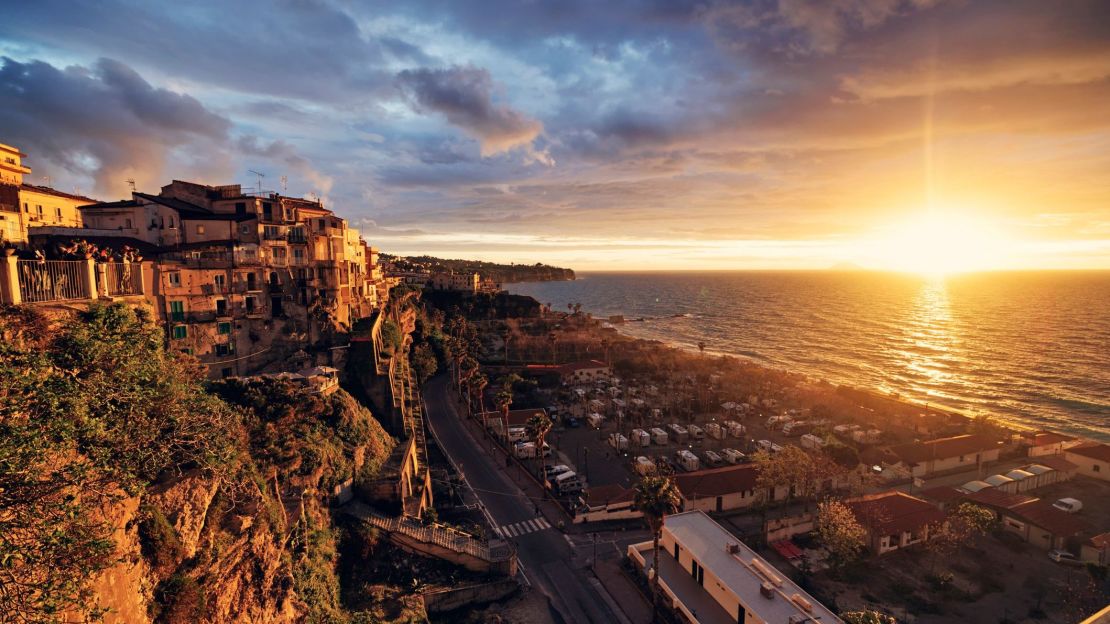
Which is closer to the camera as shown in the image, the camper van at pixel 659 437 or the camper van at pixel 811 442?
the camper van at pixel 811 442

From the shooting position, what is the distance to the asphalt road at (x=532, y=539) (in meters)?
31.8

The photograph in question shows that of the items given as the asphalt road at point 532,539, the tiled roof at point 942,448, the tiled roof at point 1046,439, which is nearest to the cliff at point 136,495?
the asphalt road at point 532,539

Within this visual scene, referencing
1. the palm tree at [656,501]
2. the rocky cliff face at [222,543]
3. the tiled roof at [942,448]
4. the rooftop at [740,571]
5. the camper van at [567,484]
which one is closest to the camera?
the rocky cliff face at [222,543]

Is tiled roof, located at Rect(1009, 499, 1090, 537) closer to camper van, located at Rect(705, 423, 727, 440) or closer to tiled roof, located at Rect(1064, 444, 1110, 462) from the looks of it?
tiled roof, located at Rect(1064, 444, 1110, 462)

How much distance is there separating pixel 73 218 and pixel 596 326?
4433 inches

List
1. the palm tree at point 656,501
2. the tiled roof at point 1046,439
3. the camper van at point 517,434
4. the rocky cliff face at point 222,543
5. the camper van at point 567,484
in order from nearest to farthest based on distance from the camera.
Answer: the rocky cliff face at point 222,543, the palm tree at point 656,501, the camper van at point 567,484, the tiled roof at point 1046,439, the camper van at point 517,434

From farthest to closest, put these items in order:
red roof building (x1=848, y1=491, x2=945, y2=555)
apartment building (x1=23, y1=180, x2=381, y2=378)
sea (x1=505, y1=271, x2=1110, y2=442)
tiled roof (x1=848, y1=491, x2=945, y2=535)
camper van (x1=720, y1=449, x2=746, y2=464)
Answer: sea (x1=505, y1=271, x2=1110, y2=442) → camper van (x1=720, y1=449, x2=746, y2=464) → apartment building (x1=23, y1=180, x2=381, y2=378) → tiled roof (x1=848, y1=491, x2=945, y2=535) → red roof building (x1=848, y1=491, x2=945, y2=555)

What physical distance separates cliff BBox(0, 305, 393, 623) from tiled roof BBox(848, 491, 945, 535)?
126 feet

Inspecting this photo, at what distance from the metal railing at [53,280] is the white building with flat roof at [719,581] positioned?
36.8m

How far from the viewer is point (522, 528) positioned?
130 feet

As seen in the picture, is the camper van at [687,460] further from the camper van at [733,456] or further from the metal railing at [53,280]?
the metal railing at [53,280]

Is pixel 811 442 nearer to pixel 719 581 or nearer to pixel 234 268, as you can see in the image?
pixel 719 581

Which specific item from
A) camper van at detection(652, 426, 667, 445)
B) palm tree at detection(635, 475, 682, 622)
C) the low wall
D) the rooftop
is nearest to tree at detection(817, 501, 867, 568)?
the rooftop

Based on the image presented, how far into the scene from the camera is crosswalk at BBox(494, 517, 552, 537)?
38.8m
